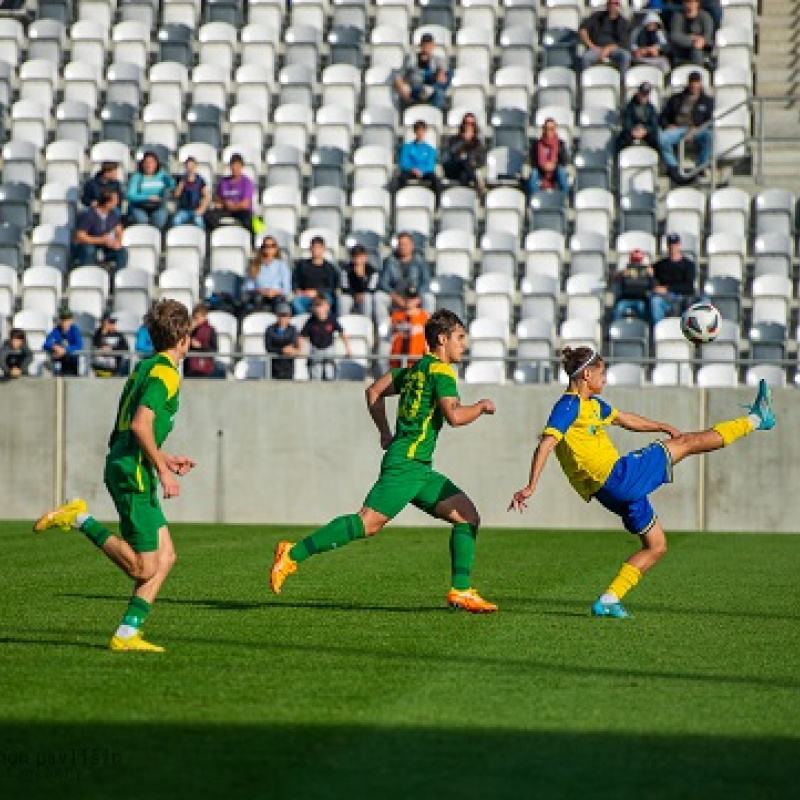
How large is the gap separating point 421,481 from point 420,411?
1.46 feet

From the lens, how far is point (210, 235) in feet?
84.3

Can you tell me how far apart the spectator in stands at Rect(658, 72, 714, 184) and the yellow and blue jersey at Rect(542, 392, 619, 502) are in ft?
48.0

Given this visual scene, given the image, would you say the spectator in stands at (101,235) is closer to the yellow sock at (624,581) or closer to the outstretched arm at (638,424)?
the outstretched arm at (638,424)

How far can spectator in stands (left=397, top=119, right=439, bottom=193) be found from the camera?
25906 mm

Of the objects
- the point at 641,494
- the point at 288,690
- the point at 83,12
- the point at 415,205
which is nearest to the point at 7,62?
the point at 83,12

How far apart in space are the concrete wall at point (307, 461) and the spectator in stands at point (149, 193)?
3632 mm

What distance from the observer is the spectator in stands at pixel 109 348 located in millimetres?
23031

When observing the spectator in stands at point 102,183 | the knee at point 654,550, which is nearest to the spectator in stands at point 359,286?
the spectator in stands at point 102,183

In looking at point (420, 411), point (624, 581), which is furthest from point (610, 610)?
point (420, 411)

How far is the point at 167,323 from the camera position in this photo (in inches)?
359

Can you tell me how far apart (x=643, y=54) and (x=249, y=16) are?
21.6ft

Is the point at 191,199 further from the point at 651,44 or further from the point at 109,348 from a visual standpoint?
the point at 651,44

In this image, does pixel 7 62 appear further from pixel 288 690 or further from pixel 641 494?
pixel 288 690

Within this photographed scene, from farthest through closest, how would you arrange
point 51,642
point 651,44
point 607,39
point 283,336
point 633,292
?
point 607,39 → point 651,44 → point 633,292 → point 283,336 → point 51,642
